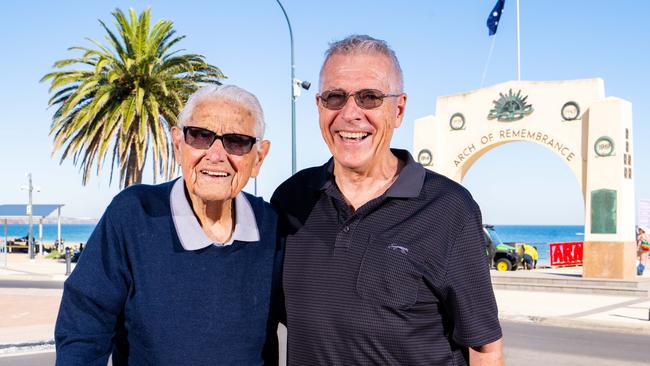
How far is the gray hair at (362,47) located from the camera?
9.62 ft

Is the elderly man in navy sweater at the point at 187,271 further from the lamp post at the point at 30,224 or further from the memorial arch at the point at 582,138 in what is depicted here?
the lamp post at the point at 30,224

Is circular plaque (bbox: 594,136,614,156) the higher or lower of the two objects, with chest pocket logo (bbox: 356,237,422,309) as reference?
higher

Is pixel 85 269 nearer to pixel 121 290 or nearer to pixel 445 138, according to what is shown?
pixel 121 290

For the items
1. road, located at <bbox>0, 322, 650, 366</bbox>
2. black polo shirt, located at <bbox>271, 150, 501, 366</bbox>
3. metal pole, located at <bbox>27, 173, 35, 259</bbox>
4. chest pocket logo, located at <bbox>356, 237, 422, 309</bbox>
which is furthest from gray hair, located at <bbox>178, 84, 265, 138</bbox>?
metal pole, located at <bbox>27, 173, 35, 259</bbox>

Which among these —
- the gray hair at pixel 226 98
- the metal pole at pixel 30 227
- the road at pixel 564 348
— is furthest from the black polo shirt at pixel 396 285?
the metal pole at pixel 30 227

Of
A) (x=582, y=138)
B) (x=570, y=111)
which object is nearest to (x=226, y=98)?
(x=582, y=138)

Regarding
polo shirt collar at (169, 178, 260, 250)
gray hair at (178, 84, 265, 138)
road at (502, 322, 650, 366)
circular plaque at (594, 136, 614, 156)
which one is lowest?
road at (502, 322, 650, 366)

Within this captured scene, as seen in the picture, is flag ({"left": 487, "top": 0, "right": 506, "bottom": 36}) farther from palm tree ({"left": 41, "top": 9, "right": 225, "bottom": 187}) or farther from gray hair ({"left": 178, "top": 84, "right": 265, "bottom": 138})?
gray hair ({"left": 178, "top": 84, "right": 265, "bottom": 138})

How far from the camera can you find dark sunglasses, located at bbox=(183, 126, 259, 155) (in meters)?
2.72

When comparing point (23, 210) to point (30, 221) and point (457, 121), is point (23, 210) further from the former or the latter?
point (457, 121)

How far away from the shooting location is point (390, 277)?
265 cm

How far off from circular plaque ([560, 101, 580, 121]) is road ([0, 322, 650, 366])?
9.53 m

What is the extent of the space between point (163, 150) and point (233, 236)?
1751 centimetres

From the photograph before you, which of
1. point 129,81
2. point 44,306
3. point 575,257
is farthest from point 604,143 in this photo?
point 44,306
